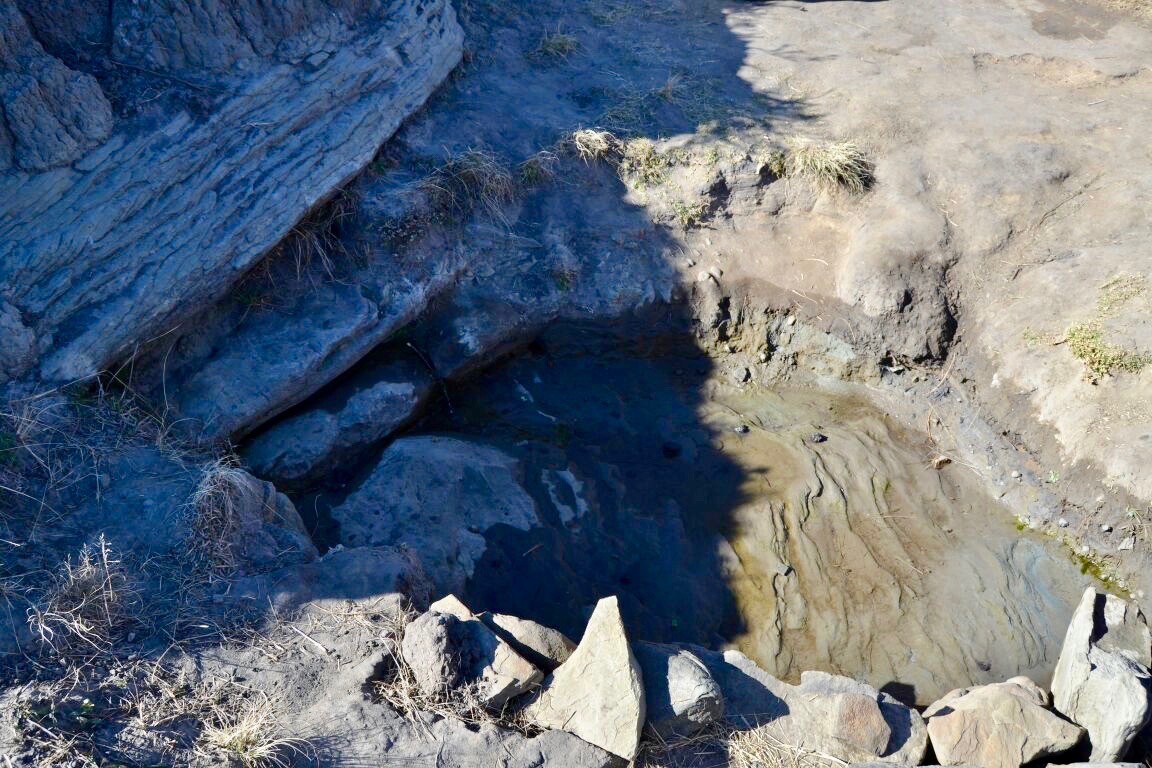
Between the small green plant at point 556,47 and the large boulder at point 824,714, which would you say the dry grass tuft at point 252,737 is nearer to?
the large boulder at point 824,714

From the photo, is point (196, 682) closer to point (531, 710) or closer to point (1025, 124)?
point (531, 710)

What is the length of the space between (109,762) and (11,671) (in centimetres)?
62

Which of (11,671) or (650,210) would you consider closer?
(11,671)

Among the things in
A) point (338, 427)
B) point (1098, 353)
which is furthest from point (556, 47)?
point (1098, 353)

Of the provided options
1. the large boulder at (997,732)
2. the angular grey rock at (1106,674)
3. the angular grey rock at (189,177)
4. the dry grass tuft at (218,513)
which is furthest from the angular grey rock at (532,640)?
the angular grey rock at (1106,674)

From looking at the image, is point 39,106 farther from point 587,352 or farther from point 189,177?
point 587,352

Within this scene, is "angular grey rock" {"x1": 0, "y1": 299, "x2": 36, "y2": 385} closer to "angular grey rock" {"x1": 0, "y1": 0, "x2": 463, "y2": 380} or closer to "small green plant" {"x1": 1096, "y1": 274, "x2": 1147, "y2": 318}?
"angular grey rock" {"x1": 0, "y1": 0, "x2": 463, "y2": 380}

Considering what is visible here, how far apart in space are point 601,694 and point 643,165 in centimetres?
424

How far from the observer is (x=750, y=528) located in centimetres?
530

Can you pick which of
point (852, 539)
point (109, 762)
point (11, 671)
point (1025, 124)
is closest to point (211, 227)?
point (11, 671)

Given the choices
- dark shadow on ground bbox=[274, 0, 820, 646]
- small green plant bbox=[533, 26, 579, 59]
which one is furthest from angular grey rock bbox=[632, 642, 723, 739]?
small green plant bbox=[533, 26, 579, 59]

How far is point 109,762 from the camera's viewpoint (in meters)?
3.18

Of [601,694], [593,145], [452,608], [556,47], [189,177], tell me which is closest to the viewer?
[601,694]

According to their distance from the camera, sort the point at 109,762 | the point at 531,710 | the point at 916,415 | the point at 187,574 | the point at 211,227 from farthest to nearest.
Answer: the point at 916,415 → the point at 211,227 → the point at 187,574 → the point at 531,710 → the point at 109,762
